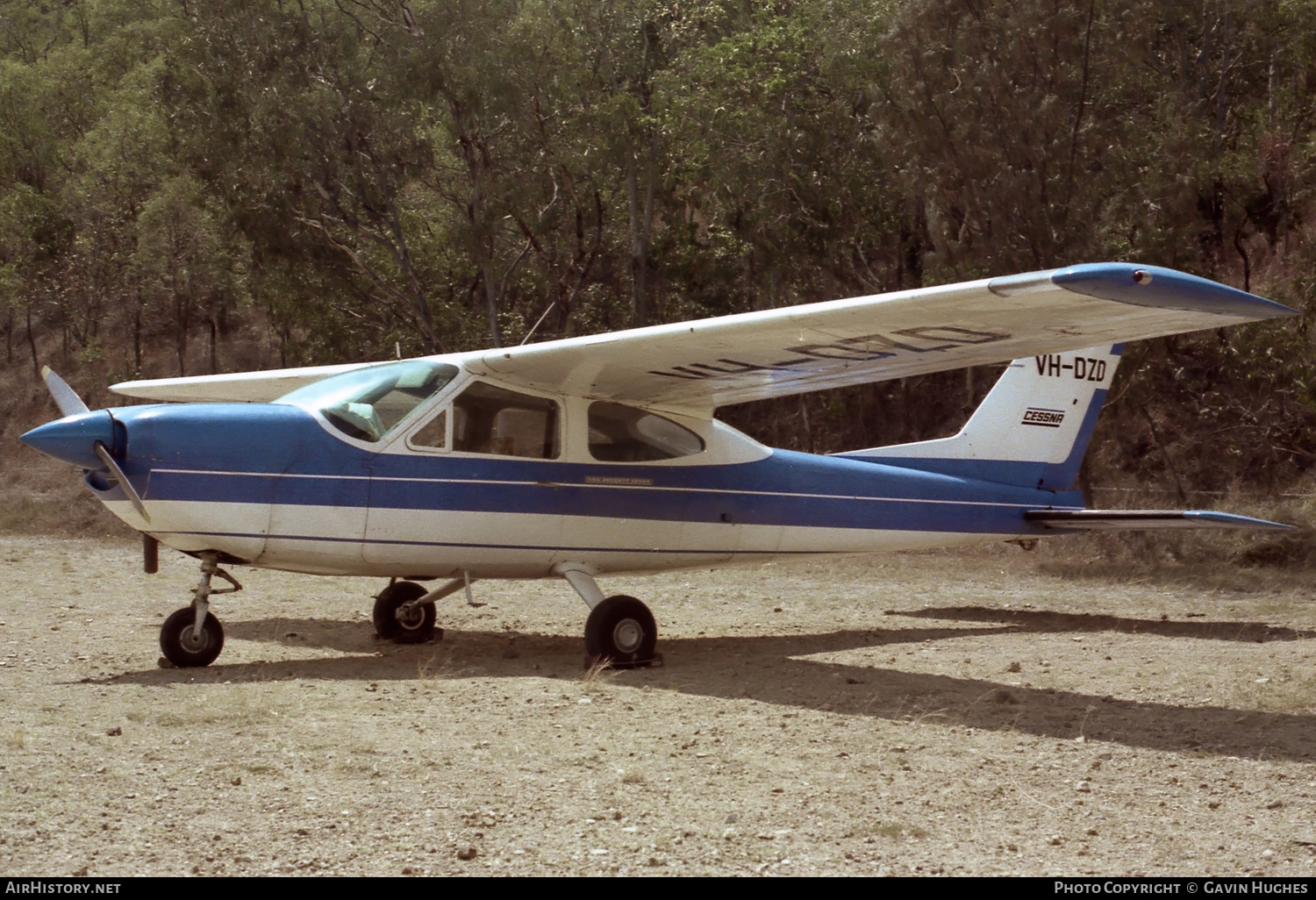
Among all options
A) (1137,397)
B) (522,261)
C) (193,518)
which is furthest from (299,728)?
(522,261)

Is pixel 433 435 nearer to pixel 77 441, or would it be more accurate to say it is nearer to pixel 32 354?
pixel 77 441

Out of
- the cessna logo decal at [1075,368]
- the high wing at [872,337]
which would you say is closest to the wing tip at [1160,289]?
the high wing at [872,337]

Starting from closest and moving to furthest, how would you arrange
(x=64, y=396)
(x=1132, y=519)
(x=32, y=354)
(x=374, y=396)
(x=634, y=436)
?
(x=64, y=396) < (x=374, y=396) < (x=634, y=436) < (x=1132, y=519) < (x=32, y=354)

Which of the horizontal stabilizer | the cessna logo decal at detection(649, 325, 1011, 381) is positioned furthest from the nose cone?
the horizontal stabilizer

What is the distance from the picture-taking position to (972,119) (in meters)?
17.6

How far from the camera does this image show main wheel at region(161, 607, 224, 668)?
26.0ft

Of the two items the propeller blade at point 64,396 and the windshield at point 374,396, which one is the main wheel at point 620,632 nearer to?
the windshield at point 374,396

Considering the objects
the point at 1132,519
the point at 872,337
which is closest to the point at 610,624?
the point at 872,337

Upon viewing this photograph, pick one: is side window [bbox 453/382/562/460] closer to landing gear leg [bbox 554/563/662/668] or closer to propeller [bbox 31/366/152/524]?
landing gear leg [bbox 554/563/662/668]

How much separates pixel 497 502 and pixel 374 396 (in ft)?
3.62

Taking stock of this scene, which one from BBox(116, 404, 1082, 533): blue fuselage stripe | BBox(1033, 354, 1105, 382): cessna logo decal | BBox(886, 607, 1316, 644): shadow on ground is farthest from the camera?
BBox(1033, 354, 1105, 382): cessna logo decal

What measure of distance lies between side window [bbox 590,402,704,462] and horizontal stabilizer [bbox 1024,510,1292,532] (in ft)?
11.2

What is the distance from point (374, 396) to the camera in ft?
27.6

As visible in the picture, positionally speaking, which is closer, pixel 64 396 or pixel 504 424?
pixel 64 396
